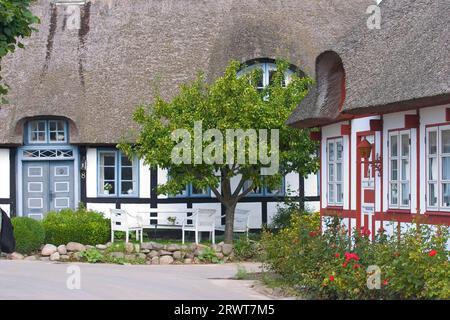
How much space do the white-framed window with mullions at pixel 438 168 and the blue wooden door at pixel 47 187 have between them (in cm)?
1431

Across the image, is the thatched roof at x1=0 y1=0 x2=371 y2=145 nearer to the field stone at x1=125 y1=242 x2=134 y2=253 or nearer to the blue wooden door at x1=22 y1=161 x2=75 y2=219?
the blue wooden door at x1=22 y1=161 x2=75 y2=219

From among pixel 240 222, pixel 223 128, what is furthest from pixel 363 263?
pixel 240 222

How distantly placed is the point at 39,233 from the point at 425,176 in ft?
37.6

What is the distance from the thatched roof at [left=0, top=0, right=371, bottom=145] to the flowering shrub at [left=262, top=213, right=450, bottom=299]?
11.5m

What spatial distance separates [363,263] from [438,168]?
233 cm

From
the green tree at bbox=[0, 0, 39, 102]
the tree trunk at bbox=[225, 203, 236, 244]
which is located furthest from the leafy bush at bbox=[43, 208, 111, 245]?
the green tree at bbox=[0, 0, 39, 102]

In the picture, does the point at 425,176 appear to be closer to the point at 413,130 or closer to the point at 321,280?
the point at 413,130

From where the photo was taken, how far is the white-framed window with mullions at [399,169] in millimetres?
17859

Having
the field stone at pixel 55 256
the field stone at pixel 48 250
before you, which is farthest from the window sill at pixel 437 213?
the field stone at pixel 48 250

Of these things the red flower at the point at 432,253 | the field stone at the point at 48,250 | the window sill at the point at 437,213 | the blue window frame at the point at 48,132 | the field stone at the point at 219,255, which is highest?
the blue window frame at the point at 48,132

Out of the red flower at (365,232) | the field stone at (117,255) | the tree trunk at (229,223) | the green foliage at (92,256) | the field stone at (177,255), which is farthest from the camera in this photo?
the tree trunk at (229,223)

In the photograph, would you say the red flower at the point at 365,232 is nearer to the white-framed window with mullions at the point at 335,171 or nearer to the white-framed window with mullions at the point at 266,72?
the white-framed window with mullions at the point at 335,171

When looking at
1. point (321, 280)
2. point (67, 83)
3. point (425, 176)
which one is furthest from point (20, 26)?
point (67, 83)

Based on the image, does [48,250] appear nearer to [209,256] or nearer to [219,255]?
[209,256]
